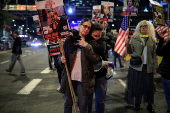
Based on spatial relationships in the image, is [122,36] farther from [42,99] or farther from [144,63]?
[42,99]

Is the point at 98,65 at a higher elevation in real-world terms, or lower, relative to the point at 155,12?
lower

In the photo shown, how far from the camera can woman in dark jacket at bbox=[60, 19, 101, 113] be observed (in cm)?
277

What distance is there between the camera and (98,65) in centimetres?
299

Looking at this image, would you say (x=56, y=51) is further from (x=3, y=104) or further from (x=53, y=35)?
(x=53, y=35)

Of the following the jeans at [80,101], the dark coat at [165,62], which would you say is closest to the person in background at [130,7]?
the dark coat at [165,62]

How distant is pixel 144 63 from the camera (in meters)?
4.10

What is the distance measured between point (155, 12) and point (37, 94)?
4.40m

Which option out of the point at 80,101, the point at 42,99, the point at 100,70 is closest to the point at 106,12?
the point at 42,99

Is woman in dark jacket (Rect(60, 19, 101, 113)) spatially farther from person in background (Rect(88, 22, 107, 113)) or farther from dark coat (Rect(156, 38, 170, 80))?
dark coat (Rect(156, 38, 170, 80))

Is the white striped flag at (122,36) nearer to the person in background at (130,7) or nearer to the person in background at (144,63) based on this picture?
the person in background at (130,7)

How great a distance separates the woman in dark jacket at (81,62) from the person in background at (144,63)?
165 cm

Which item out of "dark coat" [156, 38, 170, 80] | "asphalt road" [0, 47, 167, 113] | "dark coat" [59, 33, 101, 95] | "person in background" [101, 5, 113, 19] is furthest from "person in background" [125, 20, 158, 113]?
"person in background" [101, 5, 113, 19]

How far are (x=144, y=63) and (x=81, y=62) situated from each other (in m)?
1.92

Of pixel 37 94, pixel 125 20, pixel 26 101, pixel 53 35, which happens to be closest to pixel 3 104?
pixel 26 101
